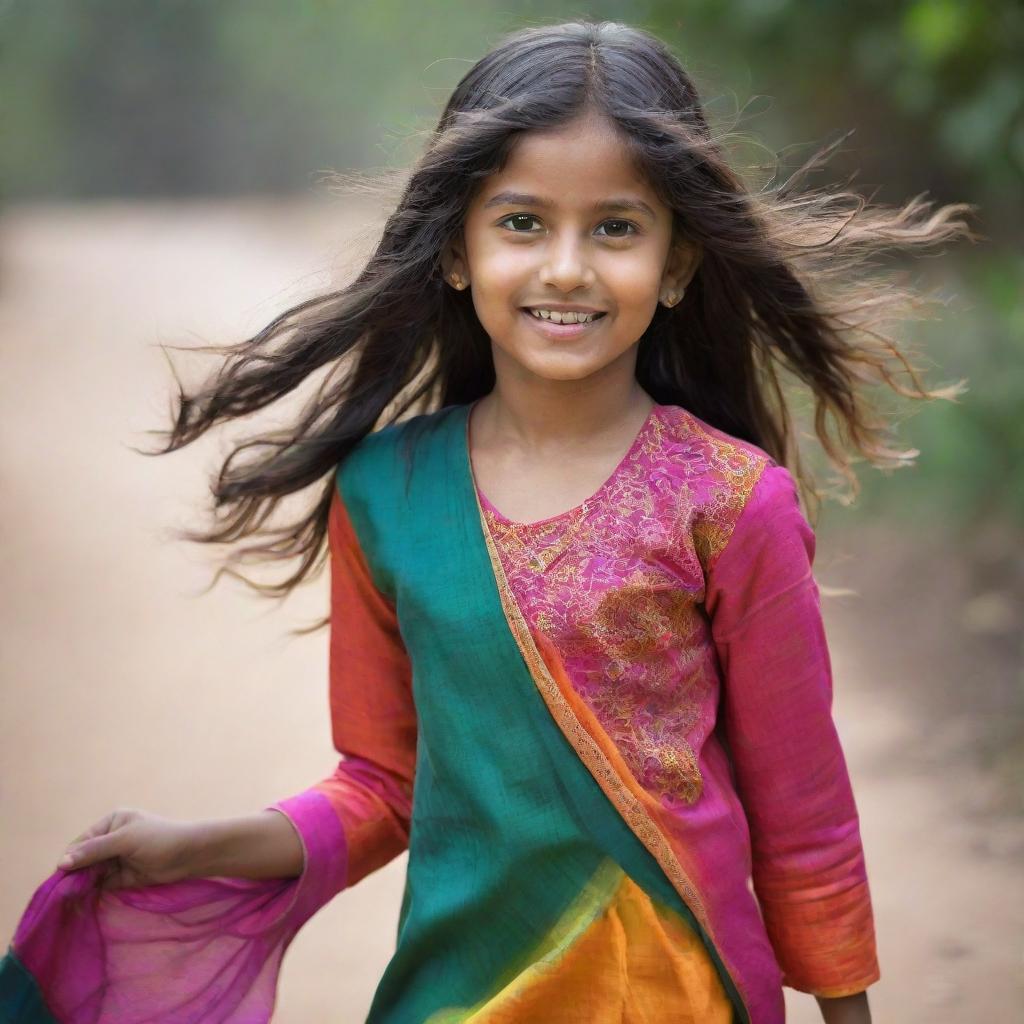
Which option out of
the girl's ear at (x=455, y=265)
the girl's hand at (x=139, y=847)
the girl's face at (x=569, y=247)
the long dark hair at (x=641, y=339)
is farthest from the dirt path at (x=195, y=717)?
the girl's hand at (x=139, y=847)

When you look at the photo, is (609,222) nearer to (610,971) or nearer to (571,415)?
(571,415)

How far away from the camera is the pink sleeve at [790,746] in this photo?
6.34ft

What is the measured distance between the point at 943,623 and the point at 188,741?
2.50m

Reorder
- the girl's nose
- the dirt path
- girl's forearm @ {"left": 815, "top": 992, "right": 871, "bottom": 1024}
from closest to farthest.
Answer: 1. the girl's nose
2. girl's forearm @ {"left": 815, "top": 992, "right": 871, "bottom": 1024}
3. the dirt path

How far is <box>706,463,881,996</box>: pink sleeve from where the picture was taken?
1.93 m

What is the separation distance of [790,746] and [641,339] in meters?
0.62

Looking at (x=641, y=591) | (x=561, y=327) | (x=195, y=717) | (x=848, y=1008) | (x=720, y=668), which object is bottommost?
(x=195, y=717)

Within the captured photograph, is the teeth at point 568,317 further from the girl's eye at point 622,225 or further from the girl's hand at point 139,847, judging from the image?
the girl's hand at point 139,847

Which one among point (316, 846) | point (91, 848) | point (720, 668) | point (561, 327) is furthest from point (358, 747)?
point (561, 327)

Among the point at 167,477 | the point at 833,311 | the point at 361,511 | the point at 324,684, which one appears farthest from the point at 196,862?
the point at 167,477

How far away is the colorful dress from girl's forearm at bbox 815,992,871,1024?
0.03 m

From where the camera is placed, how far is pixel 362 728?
219cm

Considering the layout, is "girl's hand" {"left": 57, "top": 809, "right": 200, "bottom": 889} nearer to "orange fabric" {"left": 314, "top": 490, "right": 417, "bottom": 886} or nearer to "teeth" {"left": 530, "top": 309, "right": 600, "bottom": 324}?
"orange fabric" {"left": 314, "top": 490, "right": 417, "bottom": 886}

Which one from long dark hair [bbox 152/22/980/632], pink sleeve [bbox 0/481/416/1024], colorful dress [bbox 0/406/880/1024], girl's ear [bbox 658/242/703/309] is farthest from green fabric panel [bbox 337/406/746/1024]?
girl's ear [bbox 658/242/703/309]
